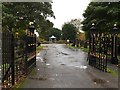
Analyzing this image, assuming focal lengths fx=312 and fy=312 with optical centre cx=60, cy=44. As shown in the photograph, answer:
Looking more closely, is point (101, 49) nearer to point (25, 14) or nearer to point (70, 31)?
point (25, 14)

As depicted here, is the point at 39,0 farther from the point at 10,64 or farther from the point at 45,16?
the point at 10,64

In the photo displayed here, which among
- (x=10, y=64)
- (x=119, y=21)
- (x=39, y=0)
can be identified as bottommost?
(x=10, y=64)

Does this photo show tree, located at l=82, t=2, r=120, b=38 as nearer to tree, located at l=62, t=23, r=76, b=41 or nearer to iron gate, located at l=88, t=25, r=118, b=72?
iron gate, located at l=88, t=25, r=118, b=72

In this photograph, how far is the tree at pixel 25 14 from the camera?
31.0 meters

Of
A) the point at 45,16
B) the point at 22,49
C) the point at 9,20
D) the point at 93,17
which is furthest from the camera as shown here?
the point at 45,16

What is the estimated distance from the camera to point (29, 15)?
3759cm

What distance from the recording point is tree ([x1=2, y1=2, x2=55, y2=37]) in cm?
3099

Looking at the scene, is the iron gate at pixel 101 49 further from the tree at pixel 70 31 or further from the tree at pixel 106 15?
the tree at pixel 70 31

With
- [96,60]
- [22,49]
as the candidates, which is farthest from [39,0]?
[22,49]

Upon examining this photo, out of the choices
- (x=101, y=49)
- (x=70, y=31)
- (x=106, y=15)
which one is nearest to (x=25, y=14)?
(x=106, y=15)

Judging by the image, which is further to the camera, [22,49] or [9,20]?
[9,20]

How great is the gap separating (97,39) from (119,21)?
8939 mm

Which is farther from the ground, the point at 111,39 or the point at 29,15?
the point at 29,15

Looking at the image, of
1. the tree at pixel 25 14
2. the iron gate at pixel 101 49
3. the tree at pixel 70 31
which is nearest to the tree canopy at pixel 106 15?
the iron gate at pixel 101 49
